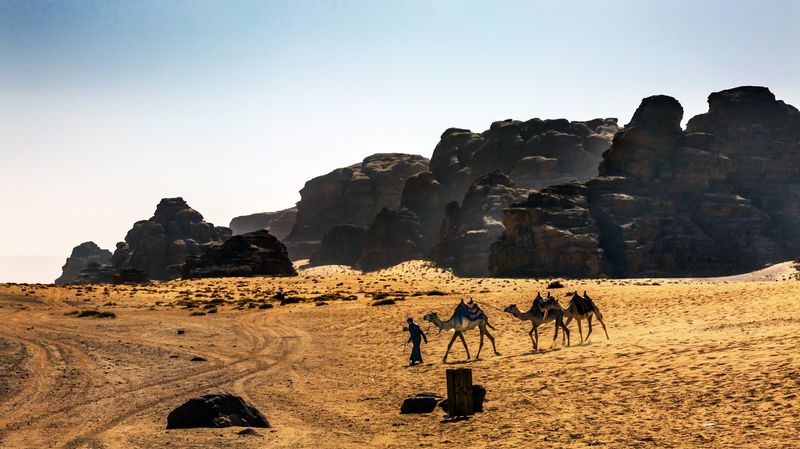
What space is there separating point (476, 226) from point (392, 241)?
31029 mm

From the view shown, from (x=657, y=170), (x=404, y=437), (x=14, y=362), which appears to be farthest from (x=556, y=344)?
(x=657, y=170)

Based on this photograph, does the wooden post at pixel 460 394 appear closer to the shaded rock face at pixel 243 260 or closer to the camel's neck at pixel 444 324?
the camel's neck at pixel 444 324

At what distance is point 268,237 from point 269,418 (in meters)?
92.2

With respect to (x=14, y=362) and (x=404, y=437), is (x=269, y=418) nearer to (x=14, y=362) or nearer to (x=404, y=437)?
(x=404, y=437)

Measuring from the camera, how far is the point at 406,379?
24016 millimetres

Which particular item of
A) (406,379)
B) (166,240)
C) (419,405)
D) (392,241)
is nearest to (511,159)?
(392,241)

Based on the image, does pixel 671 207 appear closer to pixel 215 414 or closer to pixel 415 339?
pixel 415 339

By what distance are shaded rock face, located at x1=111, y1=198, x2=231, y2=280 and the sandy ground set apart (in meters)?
118

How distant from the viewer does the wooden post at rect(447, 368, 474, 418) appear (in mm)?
17469

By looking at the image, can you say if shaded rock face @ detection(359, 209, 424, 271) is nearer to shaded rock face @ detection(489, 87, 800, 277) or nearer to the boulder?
shaded rock face @ detection(489, 87, 800, 277)

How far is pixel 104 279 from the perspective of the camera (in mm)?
151000

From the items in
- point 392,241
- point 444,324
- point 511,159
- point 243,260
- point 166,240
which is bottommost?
point 444,324

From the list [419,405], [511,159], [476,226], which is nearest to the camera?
[419,405]

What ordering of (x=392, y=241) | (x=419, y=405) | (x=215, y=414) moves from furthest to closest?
(x=392, y=241) < (x=419, y=405) < (x=215, y=414)
